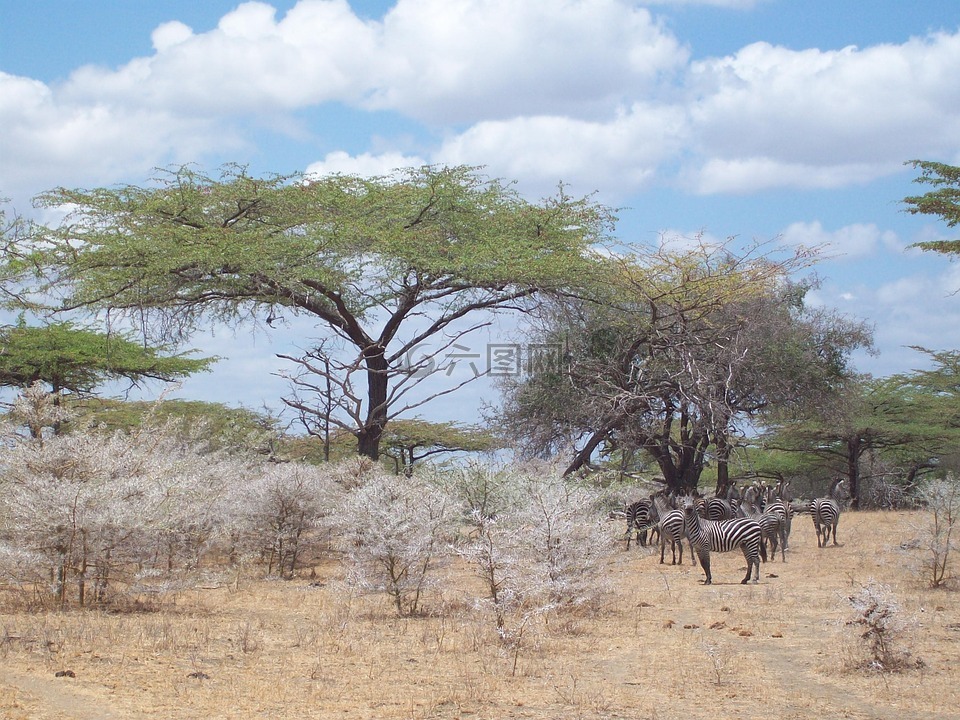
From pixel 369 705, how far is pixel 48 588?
5649 millimetres

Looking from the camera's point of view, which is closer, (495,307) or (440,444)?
(495,307)

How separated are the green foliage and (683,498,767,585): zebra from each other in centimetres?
1748

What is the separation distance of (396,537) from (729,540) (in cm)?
513

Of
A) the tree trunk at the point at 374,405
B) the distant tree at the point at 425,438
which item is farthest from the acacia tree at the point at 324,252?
the distant tree at the point at 425,438

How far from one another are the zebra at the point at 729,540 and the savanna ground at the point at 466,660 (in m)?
1.01

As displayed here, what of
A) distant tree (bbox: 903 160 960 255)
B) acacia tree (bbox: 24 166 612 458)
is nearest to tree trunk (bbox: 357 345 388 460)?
acacia tree (bbox: 24 166 612 458)

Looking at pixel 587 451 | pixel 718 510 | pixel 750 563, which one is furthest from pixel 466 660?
pixel 587 451

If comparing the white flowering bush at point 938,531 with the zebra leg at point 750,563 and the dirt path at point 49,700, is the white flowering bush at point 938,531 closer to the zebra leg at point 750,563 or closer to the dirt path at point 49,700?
the zebra leg at point 750,563

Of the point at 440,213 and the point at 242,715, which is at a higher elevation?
the point at 440,213

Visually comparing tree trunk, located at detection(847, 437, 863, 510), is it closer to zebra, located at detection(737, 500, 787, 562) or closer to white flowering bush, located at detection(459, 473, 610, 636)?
zebra, located at detection(737, 500, 787, 562)

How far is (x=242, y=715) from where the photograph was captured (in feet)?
23.1

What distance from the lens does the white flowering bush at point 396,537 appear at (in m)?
11.5

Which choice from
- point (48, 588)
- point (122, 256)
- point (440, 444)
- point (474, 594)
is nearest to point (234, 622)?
point (48, 588)

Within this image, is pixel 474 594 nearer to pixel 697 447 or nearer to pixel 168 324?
pixel 697 447
